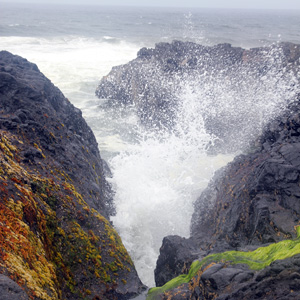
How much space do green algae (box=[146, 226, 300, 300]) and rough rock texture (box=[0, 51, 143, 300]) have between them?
28.2 inches

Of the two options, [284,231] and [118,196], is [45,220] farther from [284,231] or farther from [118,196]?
[118,196]

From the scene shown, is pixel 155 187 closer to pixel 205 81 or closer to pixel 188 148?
pixel 188 148

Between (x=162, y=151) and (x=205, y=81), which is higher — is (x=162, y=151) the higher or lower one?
the lower one

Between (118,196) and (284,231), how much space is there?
6111mm

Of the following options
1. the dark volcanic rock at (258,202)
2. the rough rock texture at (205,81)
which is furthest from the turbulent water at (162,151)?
the dark volcanic rock at (258,202)

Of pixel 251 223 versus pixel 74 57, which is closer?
pixel 251 223

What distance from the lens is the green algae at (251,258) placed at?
4.11 m

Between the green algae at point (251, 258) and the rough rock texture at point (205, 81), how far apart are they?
9.57 metres

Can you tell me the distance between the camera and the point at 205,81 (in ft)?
57.7

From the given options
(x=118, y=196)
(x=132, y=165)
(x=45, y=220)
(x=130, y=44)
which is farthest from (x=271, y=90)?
(x=130, y=44)

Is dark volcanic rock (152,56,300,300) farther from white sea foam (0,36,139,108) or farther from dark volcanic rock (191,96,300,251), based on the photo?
white sea foam (0,36,139,108)

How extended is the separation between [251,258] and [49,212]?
10.9ft

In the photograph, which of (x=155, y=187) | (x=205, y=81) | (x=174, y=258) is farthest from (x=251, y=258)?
(x=205, y=81)

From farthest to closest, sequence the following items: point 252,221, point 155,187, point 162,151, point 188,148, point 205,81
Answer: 1. point 205,81
2. point 188,148
3. point 162,151
4. point 155,187
5. point 252,221
